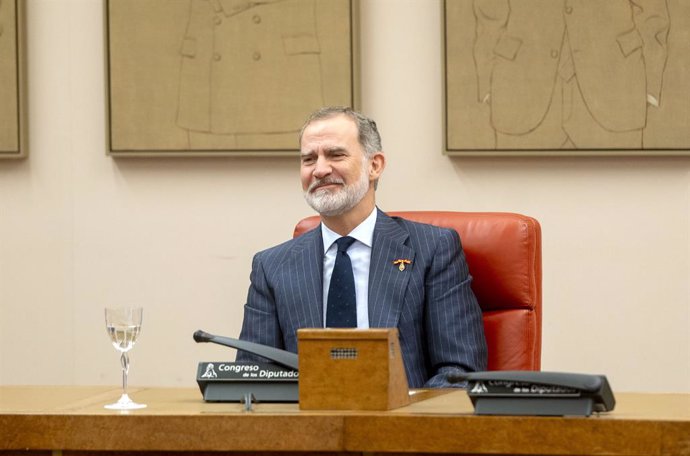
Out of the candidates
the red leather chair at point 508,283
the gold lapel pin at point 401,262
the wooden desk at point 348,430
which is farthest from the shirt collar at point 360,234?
the wooden desk at point 348,430

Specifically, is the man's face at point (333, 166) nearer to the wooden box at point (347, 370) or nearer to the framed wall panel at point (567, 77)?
the framed wall panel at point (567, 77)

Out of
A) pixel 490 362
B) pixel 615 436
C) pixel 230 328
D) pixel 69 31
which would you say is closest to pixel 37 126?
pixel 69 31

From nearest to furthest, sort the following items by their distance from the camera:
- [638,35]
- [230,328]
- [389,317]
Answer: [389,317] < [638,35] < [230,328]

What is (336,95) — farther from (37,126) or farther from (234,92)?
(37,126)

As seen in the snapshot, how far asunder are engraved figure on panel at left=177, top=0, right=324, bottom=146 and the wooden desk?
5.80 ft

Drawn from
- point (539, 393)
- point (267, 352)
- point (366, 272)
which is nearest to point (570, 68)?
point (366, 272)

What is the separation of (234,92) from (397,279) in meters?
1.09

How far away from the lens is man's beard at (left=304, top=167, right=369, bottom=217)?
305 centimetres

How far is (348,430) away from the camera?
6.10 feet

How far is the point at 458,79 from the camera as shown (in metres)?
3.60

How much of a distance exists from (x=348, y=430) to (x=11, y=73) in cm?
244

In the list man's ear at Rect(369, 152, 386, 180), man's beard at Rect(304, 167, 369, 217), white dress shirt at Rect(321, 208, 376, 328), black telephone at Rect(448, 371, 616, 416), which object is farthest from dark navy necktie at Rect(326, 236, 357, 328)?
black telephone at Rect(448, 371, 616, 416)

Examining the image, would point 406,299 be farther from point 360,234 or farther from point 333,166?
point 333,166

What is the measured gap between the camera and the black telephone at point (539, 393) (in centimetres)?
181
